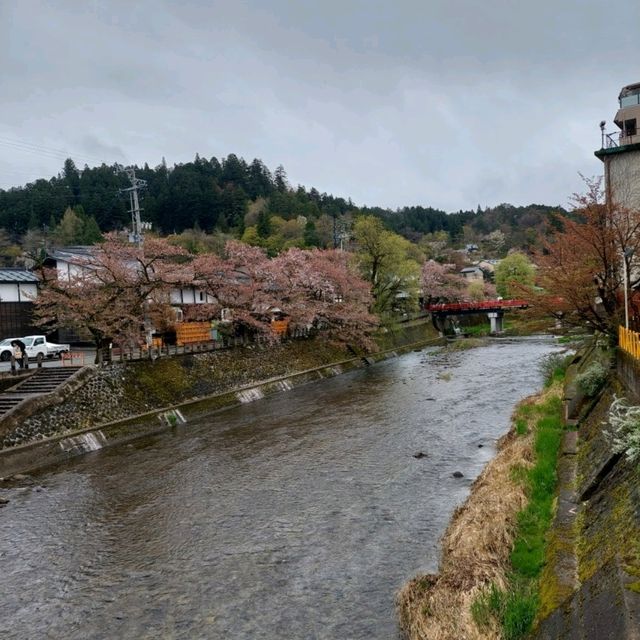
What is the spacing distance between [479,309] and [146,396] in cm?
4213

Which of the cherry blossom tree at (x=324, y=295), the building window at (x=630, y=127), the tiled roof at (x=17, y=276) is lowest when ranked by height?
the cherry blossom tree at (x=324, y=295)

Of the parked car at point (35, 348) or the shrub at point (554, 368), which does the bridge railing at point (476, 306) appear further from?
the parked car at point (35, 348)

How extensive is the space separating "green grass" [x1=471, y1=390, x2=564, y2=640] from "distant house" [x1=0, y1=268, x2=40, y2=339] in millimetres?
29017

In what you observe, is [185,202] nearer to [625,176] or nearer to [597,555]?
[625,176]

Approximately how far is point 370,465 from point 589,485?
6785 mm

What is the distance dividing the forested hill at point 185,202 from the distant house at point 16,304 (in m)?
42.1

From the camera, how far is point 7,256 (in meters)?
61.8

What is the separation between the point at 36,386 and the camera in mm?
19766

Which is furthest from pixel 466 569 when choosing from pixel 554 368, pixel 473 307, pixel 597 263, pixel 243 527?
pixel 473 307

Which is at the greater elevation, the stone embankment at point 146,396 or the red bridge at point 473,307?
the red bridge at point 473,307

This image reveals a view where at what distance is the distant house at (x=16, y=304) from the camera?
29812 millimetres

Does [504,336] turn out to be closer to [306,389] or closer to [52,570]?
[306,389]

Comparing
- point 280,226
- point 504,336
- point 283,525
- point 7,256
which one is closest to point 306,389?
point 283,525

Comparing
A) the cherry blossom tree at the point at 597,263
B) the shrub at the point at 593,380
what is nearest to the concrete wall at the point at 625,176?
the cherry blossom tree at the point at 597,263
